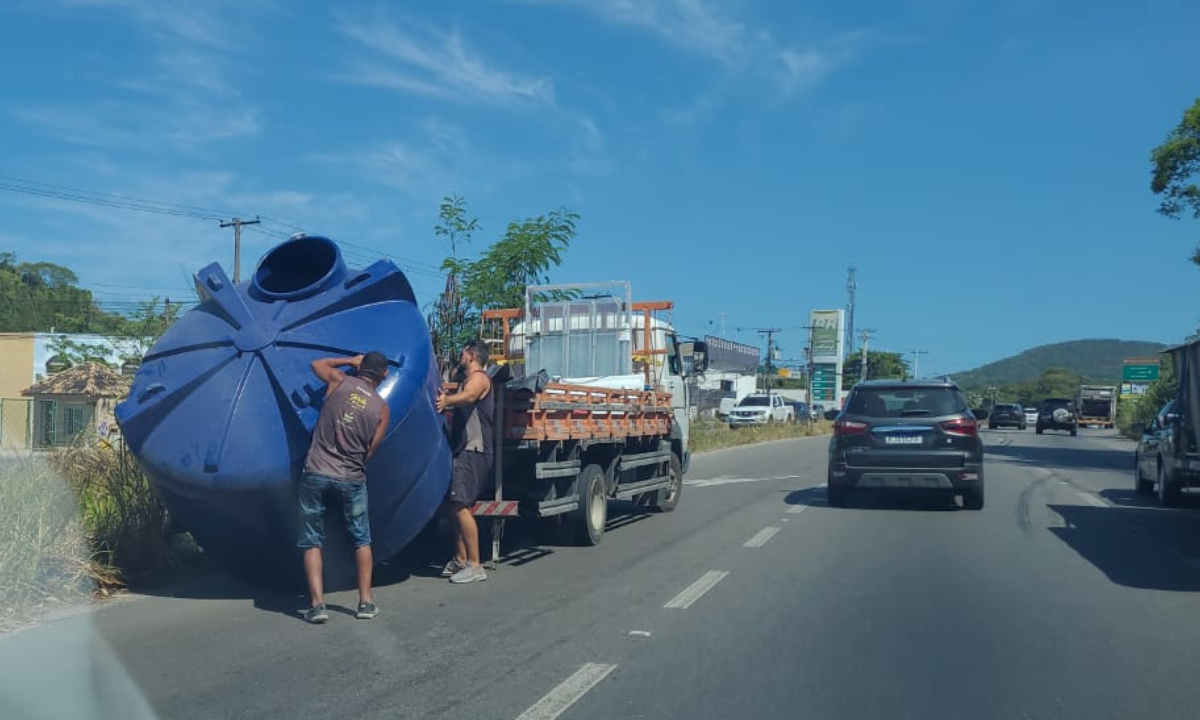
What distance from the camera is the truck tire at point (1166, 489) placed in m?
15.2

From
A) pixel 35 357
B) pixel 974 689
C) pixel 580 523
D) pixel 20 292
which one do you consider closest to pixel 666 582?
pixel 580 523

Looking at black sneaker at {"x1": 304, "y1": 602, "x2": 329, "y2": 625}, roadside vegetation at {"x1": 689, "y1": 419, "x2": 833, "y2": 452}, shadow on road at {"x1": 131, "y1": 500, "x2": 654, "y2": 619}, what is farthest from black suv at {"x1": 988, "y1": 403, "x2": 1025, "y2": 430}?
black sneaker at {"x1": 304, "y1": 602, "x2": 329, "y2": 625}

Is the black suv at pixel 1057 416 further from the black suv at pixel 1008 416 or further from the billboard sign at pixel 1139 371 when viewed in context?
the billboard sign at pixel 1139 371

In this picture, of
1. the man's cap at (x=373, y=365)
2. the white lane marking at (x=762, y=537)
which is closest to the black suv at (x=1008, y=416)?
the white lane marking at (x=762, y=537)

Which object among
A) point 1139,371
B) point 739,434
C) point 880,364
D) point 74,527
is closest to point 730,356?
point 739,434

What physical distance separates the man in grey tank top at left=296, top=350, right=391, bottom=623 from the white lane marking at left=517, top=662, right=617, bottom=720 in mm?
1949

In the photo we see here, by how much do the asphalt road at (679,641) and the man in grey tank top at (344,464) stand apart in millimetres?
385

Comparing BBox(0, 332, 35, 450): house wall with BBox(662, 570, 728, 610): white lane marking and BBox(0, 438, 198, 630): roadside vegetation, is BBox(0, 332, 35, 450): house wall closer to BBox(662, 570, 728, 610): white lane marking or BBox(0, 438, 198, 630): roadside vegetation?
BBox(0, 438, 198, 630): roadside vegetation

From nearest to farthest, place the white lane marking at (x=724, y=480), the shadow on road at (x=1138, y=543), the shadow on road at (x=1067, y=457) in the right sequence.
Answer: the shadow on road at (x=1138, y=543) < the white lane marking at (x=724, y=480) < the shadow on road at (x=1067, y=457)

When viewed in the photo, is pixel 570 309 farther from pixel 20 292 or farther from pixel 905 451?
pixel 20 292

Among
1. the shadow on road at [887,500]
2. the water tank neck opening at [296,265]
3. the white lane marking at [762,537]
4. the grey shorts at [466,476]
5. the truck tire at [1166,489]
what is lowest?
the white lane marking at [762,537]

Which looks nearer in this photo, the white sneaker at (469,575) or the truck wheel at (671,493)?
the white sneaker at (469,575)

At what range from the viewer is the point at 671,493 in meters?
14.0

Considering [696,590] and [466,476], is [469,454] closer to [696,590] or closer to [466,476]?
[466,476]
